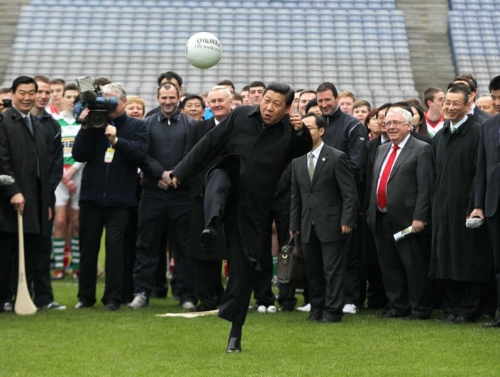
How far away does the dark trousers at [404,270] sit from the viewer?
941 centimetres

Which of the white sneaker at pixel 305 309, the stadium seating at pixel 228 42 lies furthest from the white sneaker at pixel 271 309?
the stadium seating at pixel 228 42

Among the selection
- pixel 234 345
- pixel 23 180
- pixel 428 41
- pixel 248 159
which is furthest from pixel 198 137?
pixel 428 41

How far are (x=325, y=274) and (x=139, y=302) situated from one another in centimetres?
213

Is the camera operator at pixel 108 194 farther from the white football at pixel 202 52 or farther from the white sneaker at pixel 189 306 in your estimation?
the white football at pixel 202 52

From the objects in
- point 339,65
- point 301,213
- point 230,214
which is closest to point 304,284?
point 301,213

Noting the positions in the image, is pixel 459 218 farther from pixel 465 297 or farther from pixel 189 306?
pixel 189 306

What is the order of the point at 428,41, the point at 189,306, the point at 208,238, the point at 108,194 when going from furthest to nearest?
the point at 428,41
the point at 189,306
the point at 108,194
the point at 208,238

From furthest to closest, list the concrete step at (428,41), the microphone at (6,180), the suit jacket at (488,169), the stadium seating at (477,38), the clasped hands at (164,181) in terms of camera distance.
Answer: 1. the concrete step at (428,41)
2. the stadium seating at (477,38)
3. the clasped hands at (164,181)
4. the microphone at (6,180)
5. the suit jacket at (488,169)

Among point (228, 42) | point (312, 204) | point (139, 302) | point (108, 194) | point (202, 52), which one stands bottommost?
point (139, 302)

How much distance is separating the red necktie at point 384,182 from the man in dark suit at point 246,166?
2.38 m

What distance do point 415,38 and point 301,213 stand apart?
57.1ft

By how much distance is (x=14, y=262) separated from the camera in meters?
10.2

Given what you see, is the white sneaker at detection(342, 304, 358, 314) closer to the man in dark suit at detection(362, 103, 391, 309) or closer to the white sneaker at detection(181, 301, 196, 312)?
the man in dark suit at detection(362, 103, 391, 309)

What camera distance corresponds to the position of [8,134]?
9.72 metres
